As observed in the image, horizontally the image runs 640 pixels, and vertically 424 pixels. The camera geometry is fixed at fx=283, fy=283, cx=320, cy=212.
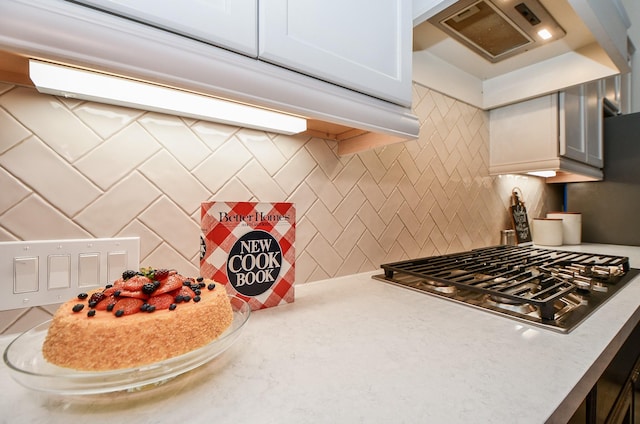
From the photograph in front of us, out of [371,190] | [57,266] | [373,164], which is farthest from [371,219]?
[57,266]

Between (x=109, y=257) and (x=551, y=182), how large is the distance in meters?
2.64

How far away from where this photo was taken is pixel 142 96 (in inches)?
22.2

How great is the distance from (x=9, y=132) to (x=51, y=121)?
0.22 feet

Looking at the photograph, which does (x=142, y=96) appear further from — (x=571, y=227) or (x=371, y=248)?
(x=571, y=227)

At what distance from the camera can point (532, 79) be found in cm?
132

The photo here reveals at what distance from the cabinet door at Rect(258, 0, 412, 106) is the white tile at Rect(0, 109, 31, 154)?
0.49m

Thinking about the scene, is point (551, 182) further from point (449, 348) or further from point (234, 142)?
point (234, 142)

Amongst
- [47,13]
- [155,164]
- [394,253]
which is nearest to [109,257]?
[155,164]

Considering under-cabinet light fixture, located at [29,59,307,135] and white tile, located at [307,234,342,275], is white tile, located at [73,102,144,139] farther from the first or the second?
white tile, located at [307,234,342,275]

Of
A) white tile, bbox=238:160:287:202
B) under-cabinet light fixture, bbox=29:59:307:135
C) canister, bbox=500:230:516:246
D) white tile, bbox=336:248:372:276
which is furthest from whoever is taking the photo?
canister, bbox=500:230:516:246

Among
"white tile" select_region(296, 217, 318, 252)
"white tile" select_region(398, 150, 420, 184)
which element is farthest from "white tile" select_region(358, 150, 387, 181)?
"white tile" select_region(296, 217, 318, 252)

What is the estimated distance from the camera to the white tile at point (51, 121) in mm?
542

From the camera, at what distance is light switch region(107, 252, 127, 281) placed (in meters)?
0.61

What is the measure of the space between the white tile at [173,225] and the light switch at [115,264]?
8 centimetres
